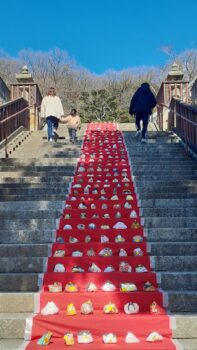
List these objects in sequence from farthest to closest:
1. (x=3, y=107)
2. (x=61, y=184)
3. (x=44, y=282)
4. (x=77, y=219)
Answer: (x=3, y=107)
(x=61, y=184)
(x=77, y=219)
(x=44, y=282)

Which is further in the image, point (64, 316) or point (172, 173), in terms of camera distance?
point (172, 173)

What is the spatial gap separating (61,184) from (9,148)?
326 cm

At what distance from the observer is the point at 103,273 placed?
497 centimetres

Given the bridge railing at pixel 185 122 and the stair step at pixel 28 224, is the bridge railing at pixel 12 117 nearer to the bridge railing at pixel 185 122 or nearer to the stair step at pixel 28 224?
the bridge railing at pixel 185 122

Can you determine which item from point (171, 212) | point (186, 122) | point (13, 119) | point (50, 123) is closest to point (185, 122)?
point (186, 122)

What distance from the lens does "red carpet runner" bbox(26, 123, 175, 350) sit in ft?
13.9

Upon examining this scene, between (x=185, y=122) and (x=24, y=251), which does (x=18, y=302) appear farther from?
(x=185, y=122)

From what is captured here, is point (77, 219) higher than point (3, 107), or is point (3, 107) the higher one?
point (3, 107)

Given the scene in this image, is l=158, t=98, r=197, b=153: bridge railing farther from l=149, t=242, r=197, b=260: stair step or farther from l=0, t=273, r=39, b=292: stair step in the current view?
l=0, t=273, r=39, b=292: stair step

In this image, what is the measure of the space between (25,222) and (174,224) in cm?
192

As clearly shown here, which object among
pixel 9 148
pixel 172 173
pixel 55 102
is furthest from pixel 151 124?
pixel 172 173

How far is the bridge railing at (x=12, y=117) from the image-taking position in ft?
35.6

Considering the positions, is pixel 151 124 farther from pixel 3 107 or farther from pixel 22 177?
pixel 22 177

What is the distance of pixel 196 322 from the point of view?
4238 millimetres
